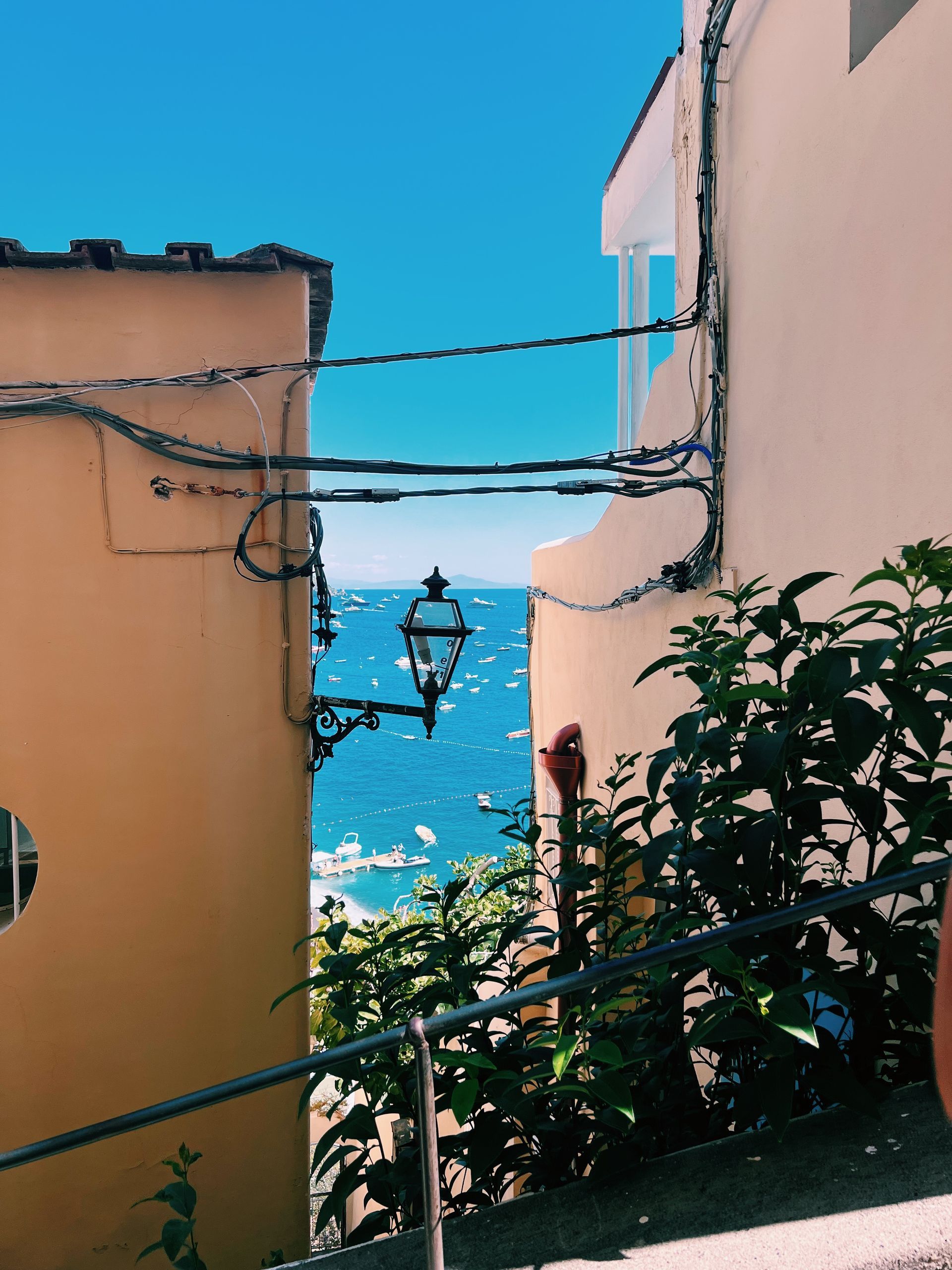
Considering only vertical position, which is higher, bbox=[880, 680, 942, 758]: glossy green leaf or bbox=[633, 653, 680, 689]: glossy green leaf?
bbox=[633, 653, 680, 689]: glossy green leaf

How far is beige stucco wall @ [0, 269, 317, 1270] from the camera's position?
13.1ft

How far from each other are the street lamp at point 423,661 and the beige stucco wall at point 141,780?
212 millimetres

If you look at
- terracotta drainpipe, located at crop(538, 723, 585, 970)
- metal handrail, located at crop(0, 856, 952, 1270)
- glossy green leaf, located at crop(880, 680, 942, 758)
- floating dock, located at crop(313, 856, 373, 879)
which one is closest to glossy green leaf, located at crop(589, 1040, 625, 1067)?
metal handrail, located at crop(0, 856, 952, 1270)

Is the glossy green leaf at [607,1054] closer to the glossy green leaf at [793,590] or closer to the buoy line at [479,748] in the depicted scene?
the glossy green leaf at [793,590]

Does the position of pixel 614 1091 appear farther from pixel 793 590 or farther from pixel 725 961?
pixel 793 590

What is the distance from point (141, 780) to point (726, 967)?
3.45 metres

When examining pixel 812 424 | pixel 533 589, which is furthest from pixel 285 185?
pixel 812 424

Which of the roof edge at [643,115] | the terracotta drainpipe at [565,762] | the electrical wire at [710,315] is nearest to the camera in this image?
the electrical wire at [710,315]

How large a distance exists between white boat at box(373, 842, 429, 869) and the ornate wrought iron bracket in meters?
36.8

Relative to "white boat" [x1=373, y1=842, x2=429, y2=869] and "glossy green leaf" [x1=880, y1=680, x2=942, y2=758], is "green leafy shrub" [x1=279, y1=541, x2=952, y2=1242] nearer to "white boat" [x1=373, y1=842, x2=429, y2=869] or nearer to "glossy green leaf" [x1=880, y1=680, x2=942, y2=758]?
"glossy green leaf" [x1=880, y1=680, x2=942, y2=758]

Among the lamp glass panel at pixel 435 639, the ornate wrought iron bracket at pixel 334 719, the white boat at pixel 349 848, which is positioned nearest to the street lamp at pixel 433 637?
the lamp glass panel at pixel 435 639

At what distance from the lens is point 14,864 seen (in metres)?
4.16

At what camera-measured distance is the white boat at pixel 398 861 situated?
39.8m

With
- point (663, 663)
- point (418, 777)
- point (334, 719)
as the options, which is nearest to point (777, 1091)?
point (663, 663)
